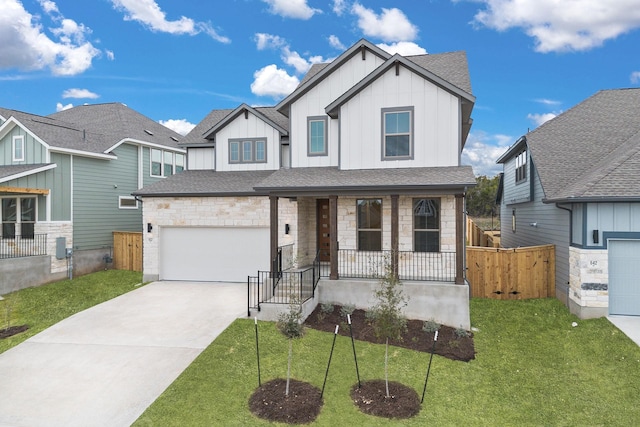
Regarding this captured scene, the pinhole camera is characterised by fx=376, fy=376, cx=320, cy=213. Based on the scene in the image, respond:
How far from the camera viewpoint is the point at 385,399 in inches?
250

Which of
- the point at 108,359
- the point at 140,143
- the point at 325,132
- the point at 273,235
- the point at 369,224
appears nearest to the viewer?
the point at 108,359

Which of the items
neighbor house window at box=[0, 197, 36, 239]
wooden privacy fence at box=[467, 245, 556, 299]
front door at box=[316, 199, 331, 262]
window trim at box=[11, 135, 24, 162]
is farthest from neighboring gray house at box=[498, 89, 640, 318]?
window trim at box=[11, 135, 24, 162]

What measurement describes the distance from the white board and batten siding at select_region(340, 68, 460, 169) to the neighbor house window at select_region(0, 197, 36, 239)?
13.3 metres

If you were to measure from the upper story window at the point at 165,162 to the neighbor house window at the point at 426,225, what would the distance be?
15128 mm

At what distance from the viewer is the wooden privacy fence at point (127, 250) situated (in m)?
17.0

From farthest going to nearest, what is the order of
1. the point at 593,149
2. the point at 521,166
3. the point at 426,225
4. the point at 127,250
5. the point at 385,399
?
the point at 127,250, the point at 521,166, the point at 593,149, the point at 426,225, the point at 385,399

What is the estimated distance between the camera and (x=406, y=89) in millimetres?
11648

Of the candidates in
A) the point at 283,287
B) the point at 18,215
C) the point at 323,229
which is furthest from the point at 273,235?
the point at 18,215

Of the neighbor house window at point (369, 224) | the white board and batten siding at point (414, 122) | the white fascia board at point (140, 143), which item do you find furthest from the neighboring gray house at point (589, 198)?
the white fascia board at point (140, 143)

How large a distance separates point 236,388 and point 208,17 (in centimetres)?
2334

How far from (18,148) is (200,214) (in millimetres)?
9173

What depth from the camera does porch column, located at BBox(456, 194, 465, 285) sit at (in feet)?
33.9

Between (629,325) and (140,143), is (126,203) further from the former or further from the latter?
(629,325)

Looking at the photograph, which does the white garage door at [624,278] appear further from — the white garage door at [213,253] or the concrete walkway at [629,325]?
the white garage door at [213,253]
